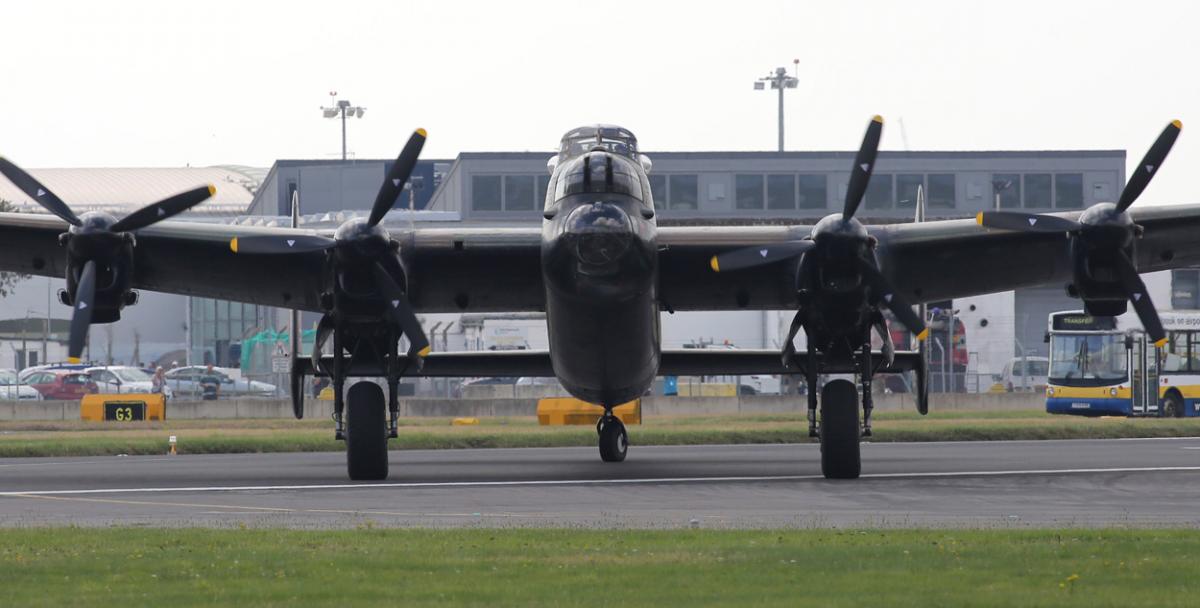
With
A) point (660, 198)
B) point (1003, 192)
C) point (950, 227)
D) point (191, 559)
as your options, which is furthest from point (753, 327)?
point (191, 559)

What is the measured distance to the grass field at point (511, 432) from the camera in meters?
37.0

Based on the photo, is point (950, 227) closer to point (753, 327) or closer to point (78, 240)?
point (78, 240)

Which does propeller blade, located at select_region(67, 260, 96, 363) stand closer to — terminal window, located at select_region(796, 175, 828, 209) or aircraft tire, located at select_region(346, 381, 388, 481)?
aircraft tire, located at select_region(346, 381, 388, 481)

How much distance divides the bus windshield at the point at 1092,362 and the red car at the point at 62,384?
4511cm

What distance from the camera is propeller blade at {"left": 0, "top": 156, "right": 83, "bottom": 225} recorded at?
2386 cm

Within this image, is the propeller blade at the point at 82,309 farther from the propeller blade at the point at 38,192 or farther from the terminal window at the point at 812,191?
the terminal window at the point at 812,191

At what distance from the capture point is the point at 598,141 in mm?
25844

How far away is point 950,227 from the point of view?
24.6 meters

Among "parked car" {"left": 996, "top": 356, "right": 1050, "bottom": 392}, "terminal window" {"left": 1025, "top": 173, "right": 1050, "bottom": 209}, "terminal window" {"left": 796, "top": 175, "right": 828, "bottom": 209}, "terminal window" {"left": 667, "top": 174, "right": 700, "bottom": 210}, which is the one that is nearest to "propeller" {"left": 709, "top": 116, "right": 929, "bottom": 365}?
"parked car" {"left": 996, "top": 356, "right": 1050, "bottom": 392}

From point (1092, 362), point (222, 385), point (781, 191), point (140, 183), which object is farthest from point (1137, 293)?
point (140, 183)

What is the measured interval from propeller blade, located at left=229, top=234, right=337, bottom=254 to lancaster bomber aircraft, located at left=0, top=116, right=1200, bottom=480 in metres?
0.03

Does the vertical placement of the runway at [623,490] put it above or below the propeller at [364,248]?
below

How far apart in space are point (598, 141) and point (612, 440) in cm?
697

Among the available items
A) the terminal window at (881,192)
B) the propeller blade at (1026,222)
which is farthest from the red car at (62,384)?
the propeller blade at (1026,222)
